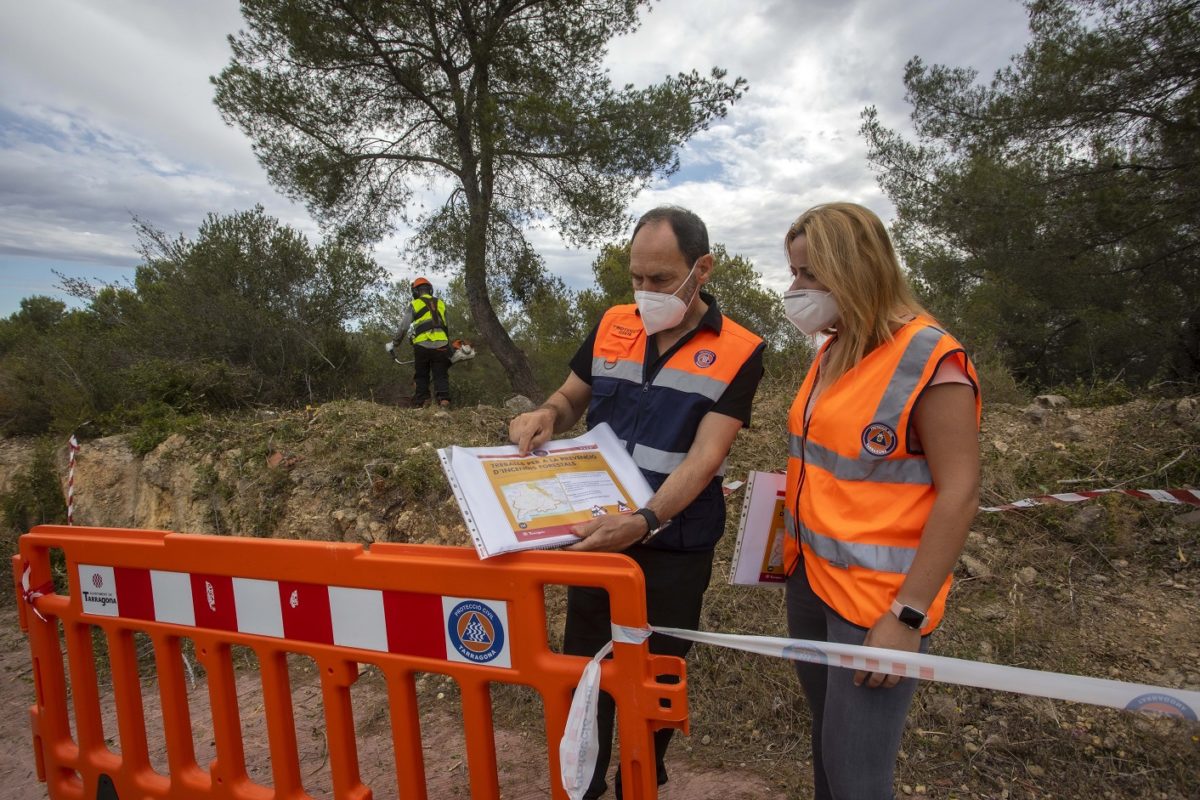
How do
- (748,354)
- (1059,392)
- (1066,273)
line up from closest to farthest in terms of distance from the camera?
(748,354) → (1059,392) → (1066,273)

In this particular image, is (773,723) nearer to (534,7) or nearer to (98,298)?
(534,7)

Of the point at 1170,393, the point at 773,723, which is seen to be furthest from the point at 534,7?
the point at 773,723

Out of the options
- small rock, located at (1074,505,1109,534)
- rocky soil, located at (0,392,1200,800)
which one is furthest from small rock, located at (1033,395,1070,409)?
small rock, located at (1074,505,1109,534)

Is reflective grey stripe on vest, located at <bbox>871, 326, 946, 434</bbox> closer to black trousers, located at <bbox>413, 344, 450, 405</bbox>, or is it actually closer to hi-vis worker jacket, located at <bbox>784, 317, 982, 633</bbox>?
hi-vis worker jacket, located at <bbox>784, 317, 982, 633</bbox>

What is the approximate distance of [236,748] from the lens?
2.10 m

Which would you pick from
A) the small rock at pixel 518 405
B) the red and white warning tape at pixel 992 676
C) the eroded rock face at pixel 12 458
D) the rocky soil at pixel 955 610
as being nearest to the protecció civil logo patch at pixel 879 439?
the red and white warning tape at pixel 992 676

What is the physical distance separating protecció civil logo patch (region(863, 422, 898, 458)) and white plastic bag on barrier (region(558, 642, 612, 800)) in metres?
0.83

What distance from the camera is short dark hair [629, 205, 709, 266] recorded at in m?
2.04

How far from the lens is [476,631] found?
1721 millimetres

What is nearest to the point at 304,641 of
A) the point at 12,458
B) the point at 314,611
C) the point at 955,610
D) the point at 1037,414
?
the point at 314,611

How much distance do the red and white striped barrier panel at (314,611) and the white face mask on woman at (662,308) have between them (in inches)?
38.4

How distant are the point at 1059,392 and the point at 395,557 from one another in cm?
779

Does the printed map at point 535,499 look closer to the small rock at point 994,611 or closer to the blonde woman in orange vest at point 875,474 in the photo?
the blonde woman in orange vest at point 875,474

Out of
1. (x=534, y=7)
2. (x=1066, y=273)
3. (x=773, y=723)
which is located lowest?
(x=773, y=723)
